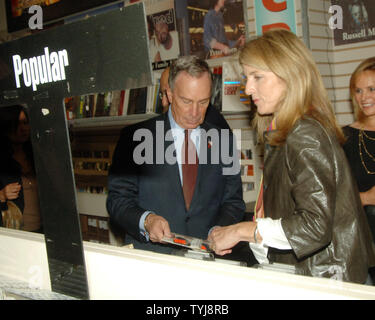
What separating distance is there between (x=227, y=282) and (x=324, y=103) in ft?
2.98

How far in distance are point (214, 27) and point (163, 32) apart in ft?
2.10

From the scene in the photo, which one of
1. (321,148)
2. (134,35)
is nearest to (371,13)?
(321,148)

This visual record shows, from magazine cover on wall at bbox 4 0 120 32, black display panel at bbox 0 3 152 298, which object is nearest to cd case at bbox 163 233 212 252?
black display panel at bbox 0 3 152 298

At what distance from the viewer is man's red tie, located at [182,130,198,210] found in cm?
219

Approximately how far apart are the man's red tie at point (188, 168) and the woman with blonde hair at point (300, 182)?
2.60 feet

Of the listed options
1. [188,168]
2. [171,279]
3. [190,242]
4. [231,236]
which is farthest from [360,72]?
[171,279]

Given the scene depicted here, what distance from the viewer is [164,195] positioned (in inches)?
85.0

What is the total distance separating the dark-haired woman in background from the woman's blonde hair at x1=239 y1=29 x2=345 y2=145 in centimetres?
186

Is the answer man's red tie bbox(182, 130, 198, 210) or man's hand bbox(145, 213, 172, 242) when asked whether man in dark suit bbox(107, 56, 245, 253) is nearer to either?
man's red tie bbox(182, 130, 198, 210)

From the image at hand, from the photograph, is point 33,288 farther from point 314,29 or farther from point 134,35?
point 314,29

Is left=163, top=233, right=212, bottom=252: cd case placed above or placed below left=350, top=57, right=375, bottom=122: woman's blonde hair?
below

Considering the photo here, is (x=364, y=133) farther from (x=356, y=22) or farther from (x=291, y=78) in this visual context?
(x=291, y=78)

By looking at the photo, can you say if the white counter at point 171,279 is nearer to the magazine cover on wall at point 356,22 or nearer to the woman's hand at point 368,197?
the woman's hand at point 368,197
